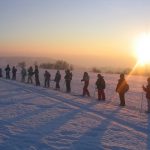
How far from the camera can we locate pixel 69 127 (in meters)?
13.8

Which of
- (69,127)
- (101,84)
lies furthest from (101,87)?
(69,127)

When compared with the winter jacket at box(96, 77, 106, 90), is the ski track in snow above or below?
below

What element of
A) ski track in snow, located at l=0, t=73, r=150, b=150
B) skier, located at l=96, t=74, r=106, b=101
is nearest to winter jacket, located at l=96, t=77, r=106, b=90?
skier, located at l=96, t=74, r=106, b=101

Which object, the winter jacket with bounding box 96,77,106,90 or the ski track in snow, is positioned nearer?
the ski track in snow

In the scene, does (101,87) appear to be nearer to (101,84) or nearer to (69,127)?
(101,84)

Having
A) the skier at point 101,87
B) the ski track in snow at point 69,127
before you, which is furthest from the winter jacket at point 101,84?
the ski track in snow at point 69,127

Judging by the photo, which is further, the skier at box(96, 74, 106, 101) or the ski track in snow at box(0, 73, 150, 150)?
the skier at box(96, 74, 106, 101)

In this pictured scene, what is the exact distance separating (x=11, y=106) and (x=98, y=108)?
14.4 feet

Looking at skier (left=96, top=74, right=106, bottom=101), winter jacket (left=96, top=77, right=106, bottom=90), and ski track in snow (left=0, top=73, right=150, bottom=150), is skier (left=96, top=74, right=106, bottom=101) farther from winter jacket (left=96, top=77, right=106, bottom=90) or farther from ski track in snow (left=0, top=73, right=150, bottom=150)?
ski track in snow (left=0, top=73, right=150, bottom=150)

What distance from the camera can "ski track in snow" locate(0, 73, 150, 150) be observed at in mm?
11281

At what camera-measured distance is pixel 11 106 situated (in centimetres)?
1856

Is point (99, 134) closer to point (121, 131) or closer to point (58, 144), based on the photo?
point (121, 131)

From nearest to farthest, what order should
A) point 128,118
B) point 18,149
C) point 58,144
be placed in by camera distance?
point 18,149, point 58,144, point 128,118

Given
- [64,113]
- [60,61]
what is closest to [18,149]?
[64,113]
